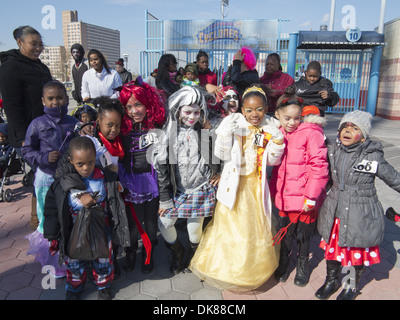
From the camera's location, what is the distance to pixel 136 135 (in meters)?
2.71

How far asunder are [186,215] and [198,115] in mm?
872

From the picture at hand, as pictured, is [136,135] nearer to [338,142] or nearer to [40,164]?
[40,164]

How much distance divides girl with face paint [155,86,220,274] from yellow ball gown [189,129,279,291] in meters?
0.24

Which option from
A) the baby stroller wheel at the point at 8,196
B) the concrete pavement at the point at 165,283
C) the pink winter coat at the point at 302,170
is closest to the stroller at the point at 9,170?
the baby stroller wheel at the point at 8,196

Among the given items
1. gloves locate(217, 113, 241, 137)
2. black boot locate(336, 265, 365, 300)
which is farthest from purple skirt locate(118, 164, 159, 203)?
black boot locate(336, 265, 365, 300)

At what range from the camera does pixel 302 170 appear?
Result: 2.59 meters

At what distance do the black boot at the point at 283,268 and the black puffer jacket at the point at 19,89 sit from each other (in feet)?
9.04

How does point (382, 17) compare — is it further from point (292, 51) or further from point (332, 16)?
point (292, 51)

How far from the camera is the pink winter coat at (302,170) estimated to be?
2.47 meters

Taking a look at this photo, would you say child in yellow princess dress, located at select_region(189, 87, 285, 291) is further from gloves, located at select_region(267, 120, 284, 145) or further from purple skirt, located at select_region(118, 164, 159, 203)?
purple skirt, located at select_region(118, 164, 159, 203)

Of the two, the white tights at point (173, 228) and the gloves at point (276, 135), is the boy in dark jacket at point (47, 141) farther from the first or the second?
the gloves at point (276, 135)

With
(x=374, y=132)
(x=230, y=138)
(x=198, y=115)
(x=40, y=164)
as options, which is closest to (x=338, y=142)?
(x=230, y=138)

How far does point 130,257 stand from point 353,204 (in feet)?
6.73

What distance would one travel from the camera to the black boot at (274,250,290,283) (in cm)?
283
